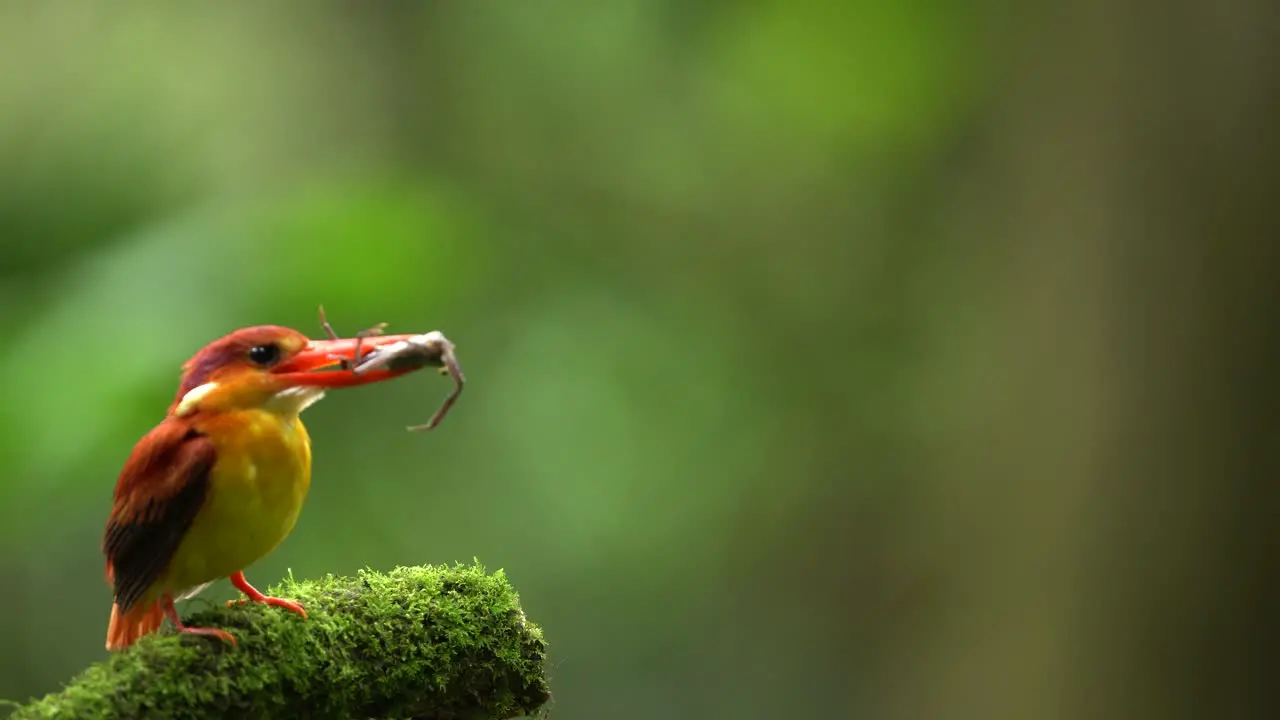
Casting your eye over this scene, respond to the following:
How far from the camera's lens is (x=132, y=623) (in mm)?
1636

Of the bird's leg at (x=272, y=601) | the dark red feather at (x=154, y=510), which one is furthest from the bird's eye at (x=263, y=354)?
the bird's leg at (x=272, y=601)

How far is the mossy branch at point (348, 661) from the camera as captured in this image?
55.2 inches

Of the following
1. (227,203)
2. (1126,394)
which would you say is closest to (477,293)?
(227,203)

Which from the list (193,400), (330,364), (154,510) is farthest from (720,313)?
(154,510)

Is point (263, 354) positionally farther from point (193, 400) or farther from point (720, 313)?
point (720, 313)

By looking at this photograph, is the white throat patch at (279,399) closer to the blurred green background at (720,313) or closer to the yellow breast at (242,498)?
the yellow breast at (242,498)

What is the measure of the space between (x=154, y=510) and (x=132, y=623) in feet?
0.77

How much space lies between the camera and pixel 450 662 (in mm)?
1656

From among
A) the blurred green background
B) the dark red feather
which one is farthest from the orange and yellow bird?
the blurred green background

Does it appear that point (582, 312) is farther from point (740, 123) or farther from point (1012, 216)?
point (1012, 216)

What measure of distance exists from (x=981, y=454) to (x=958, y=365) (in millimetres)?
369

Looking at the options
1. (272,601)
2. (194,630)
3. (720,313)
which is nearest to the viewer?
(194,630)

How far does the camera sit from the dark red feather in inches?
59.7

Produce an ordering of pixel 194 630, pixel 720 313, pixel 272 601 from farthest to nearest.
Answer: pixel 720 313 → pixel 272 601 → pixel 194 630
